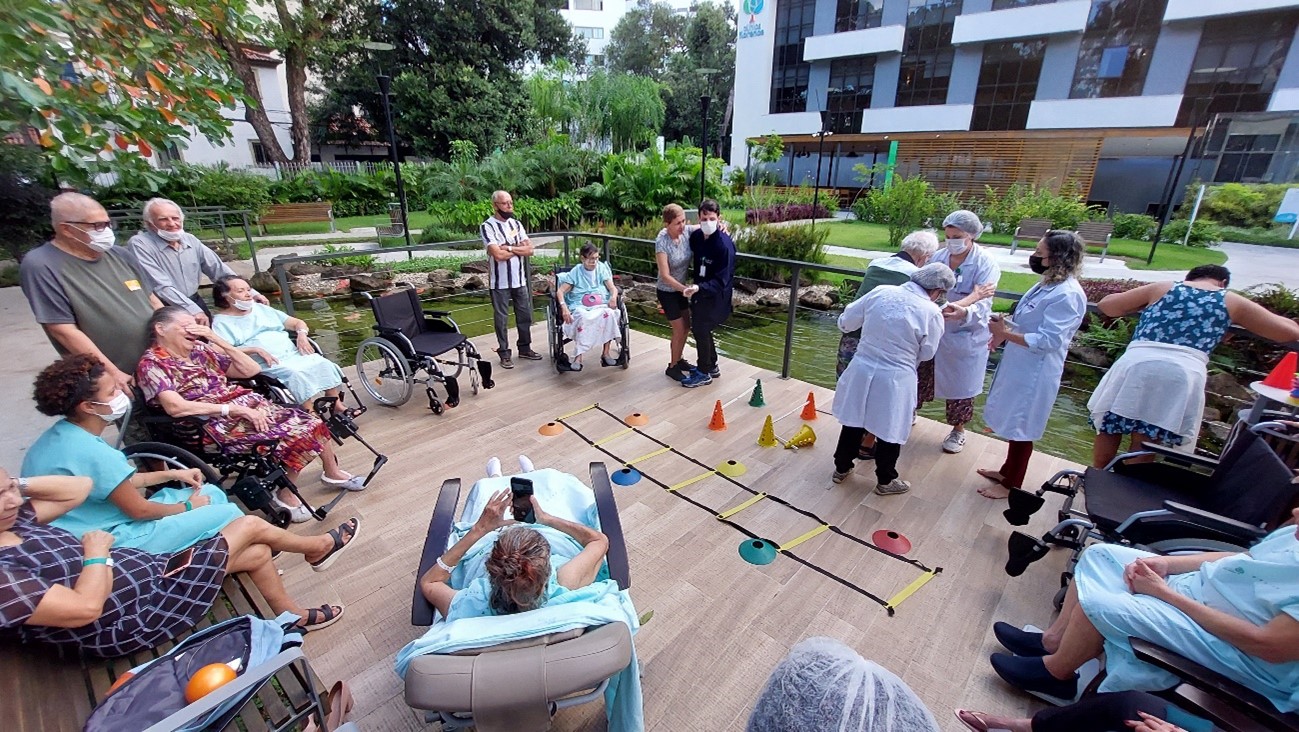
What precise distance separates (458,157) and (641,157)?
6.25 meters

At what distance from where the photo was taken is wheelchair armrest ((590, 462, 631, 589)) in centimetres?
172

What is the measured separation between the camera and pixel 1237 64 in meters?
16.4

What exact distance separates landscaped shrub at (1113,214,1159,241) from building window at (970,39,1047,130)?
652cm

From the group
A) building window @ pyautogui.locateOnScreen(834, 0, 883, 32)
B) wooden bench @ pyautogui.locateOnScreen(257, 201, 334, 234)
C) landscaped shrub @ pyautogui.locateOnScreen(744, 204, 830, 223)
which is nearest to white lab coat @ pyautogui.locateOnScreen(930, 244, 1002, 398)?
landscaped shrub @ pyautogui.locateOnScreen(744, 204, 830, 223)

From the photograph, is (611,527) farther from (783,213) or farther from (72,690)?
(783,213)

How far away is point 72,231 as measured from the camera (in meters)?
2.38

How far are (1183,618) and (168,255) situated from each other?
4707 millimetres

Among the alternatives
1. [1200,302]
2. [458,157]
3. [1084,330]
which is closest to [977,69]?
[1084,330]

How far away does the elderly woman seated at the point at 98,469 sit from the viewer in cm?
169

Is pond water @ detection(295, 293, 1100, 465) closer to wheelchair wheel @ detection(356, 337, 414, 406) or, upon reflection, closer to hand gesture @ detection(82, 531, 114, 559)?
wheelchair wheel @ detection(356, 337, 414, 406)

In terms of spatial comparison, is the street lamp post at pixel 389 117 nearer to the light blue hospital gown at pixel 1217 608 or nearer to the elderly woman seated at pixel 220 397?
the elderly woman seated at pixel 220 397

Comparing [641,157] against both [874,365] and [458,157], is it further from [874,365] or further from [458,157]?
[874,365]

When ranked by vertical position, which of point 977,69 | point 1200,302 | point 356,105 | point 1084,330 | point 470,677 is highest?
point 977,69

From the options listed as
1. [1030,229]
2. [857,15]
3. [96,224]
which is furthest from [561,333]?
[857,15]
